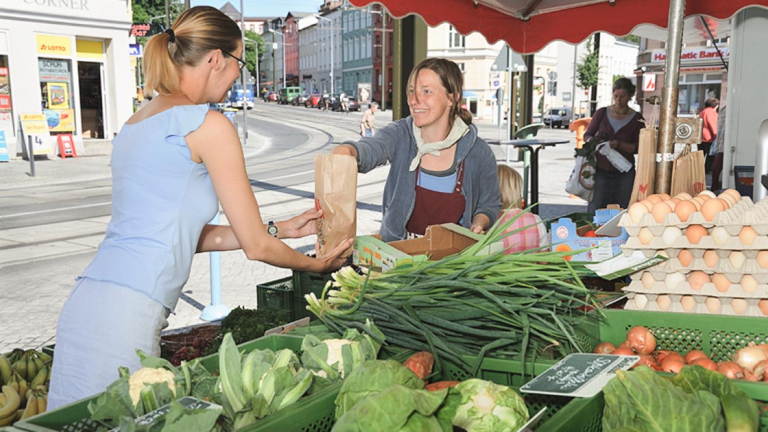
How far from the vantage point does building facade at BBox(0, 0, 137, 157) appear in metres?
19.8

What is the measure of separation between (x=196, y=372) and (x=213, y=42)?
1.06m

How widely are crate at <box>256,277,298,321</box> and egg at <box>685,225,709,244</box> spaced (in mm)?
2040

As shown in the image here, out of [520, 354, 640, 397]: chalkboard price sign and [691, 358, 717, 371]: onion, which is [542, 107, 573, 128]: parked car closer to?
[691, 358, 717, 371]: onion

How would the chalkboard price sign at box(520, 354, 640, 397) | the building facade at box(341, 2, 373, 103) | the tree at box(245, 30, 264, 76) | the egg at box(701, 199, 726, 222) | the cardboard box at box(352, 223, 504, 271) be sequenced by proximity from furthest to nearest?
the tree at box(245, 30, 264, 76), the building facade at box(341, 2, 373, 103), the egg at box(701, 199, 726, 222), the cardboard box at box(352, 223, 504, 271), the chalkboard price sign at box(520, 354, 640, 397)

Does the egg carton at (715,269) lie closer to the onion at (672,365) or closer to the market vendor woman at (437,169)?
the onion at (672,365)

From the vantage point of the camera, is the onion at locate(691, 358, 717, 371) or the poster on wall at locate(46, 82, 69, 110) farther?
the poster on wall at locate(46, 82, 69, 110)

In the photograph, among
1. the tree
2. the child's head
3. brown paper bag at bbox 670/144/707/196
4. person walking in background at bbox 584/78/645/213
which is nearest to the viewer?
brown paper bag at bbox 670/144/707/196

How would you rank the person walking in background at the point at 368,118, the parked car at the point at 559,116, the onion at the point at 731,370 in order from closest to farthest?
the onion at the point at 731,370, the person walking in background at the point at 368,118, the parked car at the point at 559,116

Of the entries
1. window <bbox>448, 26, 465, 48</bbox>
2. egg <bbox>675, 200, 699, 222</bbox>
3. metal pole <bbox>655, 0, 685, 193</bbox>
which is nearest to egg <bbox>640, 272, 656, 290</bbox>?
egg <bbox>675, 200, 699, 222</bbox>

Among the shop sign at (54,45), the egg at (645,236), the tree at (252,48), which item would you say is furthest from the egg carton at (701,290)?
the tree at (252,48)

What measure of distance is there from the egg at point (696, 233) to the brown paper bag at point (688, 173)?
116 centimetres

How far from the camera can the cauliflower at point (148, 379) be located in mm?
1583

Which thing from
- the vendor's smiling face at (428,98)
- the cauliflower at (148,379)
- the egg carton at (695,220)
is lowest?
the cauliflower at (148,379)

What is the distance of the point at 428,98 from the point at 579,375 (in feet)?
6.77
